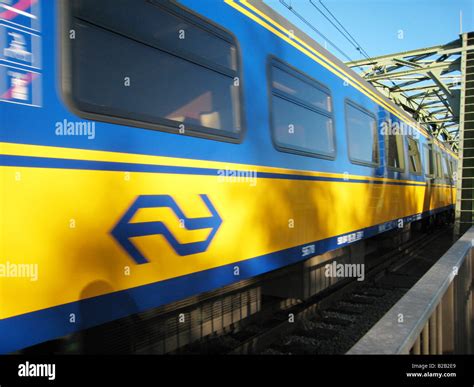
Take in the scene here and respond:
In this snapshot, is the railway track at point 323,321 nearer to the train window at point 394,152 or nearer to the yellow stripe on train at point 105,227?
the yellow stripe on train at point 105,227

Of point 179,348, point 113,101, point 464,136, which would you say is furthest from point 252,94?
point 464,136

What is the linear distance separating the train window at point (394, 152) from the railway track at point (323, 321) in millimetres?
2074

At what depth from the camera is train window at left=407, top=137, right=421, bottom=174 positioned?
8.75 metres

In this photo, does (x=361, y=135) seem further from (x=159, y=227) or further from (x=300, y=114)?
(x=159, y=227)

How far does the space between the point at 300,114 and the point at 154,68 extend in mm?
2132

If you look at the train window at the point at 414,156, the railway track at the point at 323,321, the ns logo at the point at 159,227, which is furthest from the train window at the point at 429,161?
the ns logo at the point at 159,227

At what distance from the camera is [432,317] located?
1.91m

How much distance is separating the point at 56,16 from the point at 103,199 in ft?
3.46

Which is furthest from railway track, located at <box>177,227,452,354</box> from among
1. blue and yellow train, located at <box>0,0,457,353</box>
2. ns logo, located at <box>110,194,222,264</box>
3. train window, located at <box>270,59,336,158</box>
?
train window, located at <box>270,59,336,158</box>

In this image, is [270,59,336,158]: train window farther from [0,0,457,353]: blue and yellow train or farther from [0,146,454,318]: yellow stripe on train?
[0,146,454,318]: yellow stripe on train

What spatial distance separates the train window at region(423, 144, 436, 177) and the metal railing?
7852 millimetres

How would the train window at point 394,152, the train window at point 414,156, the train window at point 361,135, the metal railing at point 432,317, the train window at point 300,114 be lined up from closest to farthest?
the metal railing at point 432,317 → the train window at point 300,114 → the train window at point 361,135 → the train window at point 394,152 → the train window at point 414,156

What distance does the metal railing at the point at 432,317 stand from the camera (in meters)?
1.43

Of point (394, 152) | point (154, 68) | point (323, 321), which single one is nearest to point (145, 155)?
point (154, 68)
